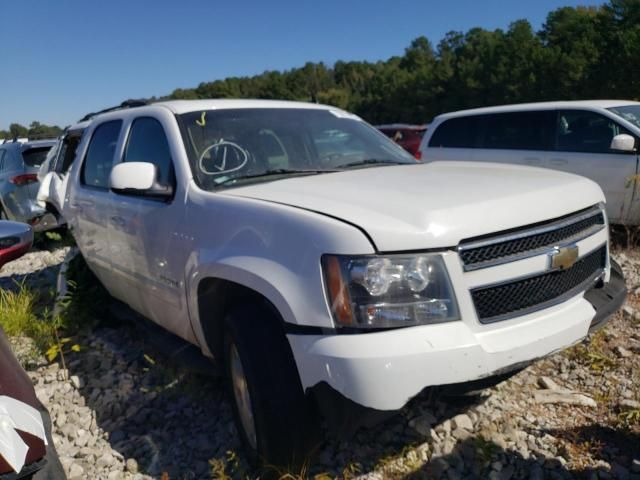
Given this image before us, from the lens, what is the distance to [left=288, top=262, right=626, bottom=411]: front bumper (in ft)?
5.64

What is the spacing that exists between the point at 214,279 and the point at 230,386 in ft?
1.75

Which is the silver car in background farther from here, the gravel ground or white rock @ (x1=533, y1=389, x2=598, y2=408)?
white rock @ (x1=533, y1=389, x2=598, y2=408)

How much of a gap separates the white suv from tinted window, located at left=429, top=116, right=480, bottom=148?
184 inches

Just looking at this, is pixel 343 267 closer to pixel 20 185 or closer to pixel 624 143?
pixel 624 143

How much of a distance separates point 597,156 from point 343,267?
17.5ft

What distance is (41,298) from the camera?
5285mm

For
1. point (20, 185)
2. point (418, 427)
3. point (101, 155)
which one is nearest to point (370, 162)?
point (418, 427)

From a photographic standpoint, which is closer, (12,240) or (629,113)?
(12,240)

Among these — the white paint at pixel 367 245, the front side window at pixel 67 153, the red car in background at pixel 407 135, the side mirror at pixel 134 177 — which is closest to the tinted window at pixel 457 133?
the white paint at pixel 367 245

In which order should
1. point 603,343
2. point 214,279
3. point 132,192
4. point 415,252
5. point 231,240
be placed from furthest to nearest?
point 603,343 → point 132,192 → point 214,279 → point 231,240 → point 415,252

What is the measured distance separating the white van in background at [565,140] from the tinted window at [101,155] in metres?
4.76

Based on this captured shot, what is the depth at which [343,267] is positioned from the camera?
71.2 inches

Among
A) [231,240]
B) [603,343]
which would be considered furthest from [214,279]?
[603,343]

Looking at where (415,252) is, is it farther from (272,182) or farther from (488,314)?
(272,182)
